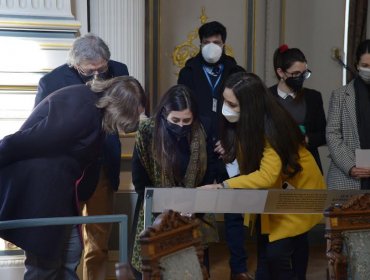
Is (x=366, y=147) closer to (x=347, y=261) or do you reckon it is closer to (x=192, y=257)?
(x=347, y=261)

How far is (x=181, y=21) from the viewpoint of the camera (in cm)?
504

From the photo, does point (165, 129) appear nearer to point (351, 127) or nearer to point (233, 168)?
A: point (233, 168)

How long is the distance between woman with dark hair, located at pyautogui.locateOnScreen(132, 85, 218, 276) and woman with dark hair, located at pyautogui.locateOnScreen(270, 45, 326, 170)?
0.82m

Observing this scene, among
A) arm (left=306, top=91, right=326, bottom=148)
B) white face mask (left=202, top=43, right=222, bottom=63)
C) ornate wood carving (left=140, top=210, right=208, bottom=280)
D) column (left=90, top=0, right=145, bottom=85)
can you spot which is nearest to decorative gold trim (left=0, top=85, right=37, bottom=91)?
column (left=90, top=0, right=145, bottom=85)

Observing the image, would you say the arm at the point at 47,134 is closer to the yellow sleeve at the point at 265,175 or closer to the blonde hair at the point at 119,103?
the blonde hair at the point at 119,103

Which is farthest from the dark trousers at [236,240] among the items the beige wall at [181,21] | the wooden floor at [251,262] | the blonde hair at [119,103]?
the beige wall at [181,21]

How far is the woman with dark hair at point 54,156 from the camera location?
262 cm

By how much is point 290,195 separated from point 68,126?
0.95 metres

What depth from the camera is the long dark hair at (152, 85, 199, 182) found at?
9.87 feet

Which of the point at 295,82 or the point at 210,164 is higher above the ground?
the point at 295,82

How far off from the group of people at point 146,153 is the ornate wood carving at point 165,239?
29.9 inches

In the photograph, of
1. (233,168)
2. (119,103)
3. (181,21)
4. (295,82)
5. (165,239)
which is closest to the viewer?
(165,239)

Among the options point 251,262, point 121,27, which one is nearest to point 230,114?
point 121,27

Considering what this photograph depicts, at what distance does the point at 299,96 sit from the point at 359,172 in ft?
1.85
